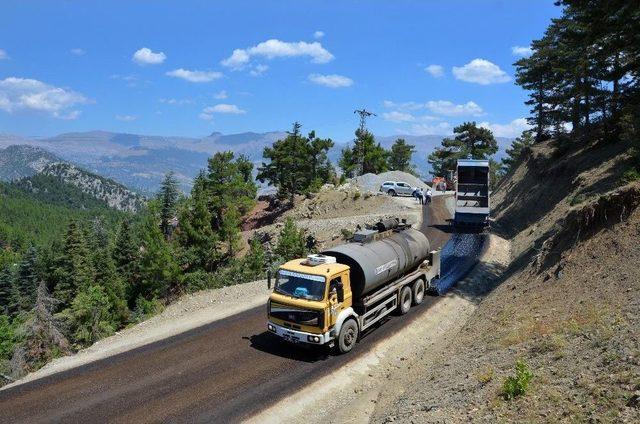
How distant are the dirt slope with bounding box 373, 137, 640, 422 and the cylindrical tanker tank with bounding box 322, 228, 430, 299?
3.33 metres

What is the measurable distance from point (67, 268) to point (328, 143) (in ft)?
145

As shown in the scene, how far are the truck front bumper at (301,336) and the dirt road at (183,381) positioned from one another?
90 cm

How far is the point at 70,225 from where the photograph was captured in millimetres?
71375

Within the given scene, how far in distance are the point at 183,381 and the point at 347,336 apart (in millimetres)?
5534

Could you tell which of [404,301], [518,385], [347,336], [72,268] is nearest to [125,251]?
[72,268]

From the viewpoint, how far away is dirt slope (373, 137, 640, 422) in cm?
870

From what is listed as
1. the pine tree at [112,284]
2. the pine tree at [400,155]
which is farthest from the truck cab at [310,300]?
the pine tree at [400,155]

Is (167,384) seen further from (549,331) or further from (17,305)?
(17,305)

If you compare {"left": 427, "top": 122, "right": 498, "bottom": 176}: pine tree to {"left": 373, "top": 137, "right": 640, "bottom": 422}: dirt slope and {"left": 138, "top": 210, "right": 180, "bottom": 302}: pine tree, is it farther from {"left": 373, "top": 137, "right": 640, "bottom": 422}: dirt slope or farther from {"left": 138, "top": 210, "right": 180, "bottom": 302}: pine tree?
{"left": 373, "top": 137, "right": 640, "bottom": 422}: dirt slope

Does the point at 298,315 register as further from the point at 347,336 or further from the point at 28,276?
the point at 28,276

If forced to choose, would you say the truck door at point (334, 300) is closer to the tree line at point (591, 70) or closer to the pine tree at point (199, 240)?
the tree line at point (591, 70)

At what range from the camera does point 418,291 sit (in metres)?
20.2

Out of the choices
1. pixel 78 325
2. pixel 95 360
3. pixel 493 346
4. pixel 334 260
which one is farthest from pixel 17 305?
pixel 493 346

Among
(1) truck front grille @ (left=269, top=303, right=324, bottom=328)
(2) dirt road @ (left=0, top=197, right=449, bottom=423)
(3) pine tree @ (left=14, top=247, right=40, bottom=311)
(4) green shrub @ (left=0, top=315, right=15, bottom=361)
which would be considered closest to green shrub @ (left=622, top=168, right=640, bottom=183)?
(2) dirt road @ (left=0, top=197, right=449, bottom=423)
